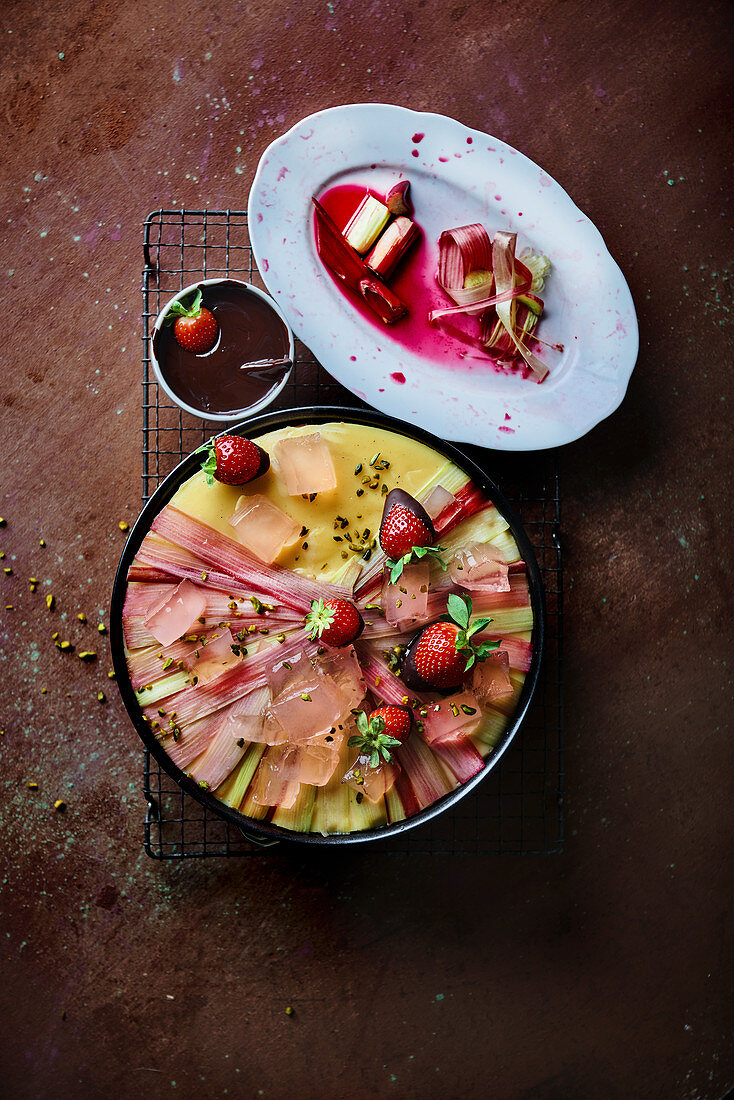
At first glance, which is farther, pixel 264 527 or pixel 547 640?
pixel 547 640

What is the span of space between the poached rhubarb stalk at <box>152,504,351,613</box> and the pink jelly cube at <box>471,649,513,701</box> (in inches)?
19.7

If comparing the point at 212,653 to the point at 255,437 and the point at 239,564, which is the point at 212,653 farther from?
the point at 255,437

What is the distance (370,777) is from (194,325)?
5.29 feet

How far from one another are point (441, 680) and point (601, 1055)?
2.02 m

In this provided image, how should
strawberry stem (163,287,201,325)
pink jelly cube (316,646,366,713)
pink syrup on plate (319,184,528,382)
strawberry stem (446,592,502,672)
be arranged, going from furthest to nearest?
1. pink syrup on plate (319,184,528,382)
2. strawberry stem (163,287,201,325)
3. pink jelly cube (316,646,366,713)
4. strawberry stem (446,592,502,672)

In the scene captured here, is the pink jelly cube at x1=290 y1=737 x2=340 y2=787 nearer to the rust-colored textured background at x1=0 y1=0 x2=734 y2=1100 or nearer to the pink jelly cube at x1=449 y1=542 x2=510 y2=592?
the pink jelly cube at x1=449 y1=542 x2=510 y2=592

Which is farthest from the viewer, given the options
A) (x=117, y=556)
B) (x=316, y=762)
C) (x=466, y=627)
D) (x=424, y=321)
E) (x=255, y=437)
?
(x=117, y=556)

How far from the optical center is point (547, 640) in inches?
116

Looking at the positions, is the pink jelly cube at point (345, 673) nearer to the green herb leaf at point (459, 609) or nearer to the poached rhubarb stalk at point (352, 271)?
the green herb leaf at point (459, 609)

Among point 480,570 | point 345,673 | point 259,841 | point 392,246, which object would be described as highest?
point 392,246

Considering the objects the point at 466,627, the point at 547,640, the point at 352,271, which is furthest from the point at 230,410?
the point at 547,640

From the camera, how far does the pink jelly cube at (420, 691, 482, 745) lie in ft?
7.51

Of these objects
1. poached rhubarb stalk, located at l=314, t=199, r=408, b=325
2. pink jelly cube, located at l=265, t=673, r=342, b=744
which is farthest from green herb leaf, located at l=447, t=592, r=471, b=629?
poached rhubarb stalk, located at l=314, t=199, r=408, b=325

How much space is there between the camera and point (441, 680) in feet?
7.26
